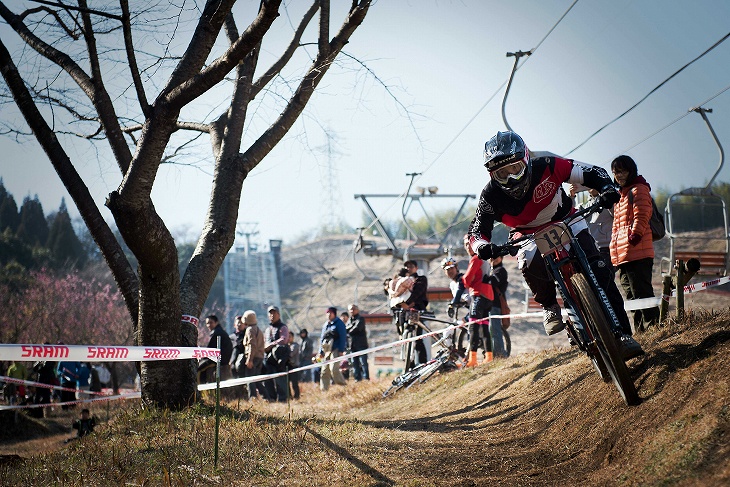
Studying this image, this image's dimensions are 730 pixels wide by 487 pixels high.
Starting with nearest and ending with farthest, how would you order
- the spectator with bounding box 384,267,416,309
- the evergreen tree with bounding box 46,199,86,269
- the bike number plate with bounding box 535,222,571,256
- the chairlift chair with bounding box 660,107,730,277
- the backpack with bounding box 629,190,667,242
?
the bike number plate with bounding box 535,222,571,256, the backpack with bounding box 629,190,667,242, the spectator with bounding box 384,267,416,309, the chairlift chair with bounding box 660,107,730,277, the evergreen tree with bounding box 46,199,86,269

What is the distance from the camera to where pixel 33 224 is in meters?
58.0

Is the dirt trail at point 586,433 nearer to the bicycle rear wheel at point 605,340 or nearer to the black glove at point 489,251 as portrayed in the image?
the bicycle rear wheel at point 605,340

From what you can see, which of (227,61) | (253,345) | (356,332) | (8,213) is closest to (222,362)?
(253,345)

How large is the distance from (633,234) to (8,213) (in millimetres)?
52146

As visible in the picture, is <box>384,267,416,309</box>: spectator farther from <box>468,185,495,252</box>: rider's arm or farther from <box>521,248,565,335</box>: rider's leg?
<box>468,185,495,252</box>: rider's arm

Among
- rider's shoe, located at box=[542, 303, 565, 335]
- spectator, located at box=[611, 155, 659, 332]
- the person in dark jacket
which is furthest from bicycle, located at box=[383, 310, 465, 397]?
rider's shoe, located at box=[542, 303, 565, 335]

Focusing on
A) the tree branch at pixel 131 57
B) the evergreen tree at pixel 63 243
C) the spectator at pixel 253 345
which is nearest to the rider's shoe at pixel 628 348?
the tree branch at pixel 131 57

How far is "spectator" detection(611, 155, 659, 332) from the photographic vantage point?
24.6 feet

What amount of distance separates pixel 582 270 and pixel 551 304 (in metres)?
0.74

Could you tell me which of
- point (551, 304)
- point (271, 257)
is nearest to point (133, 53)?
point (551, 304)

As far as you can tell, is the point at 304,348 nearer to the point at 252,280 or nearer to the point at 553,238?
the point at 553,238

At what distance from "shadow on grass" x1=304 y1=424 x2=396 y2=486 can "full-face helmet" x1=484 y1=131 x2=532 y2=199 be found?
2.39m

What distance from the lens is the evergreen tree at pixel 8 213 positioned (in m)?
48.9

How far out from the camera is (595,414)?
232 inches
